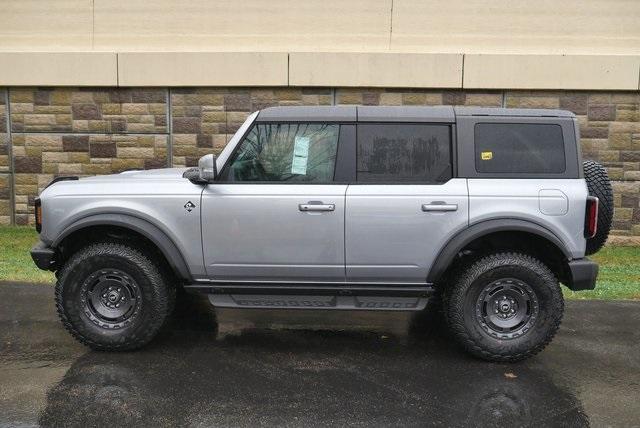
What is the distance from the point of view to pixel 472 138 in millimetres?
4633

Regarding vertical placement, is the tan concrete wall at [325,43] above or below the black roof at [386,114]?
above

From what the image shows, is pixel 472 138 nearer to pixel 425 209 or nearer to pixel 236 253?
pixel 425 209

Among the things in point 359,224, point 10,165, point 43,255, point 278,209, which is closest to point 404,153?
point 359,224

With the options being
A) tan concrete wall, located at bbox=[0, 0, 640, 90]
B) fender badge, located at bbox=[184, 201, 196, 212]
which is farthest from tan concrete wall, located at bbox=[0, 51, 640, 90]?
fender badge, located at bbox=[184, 201, 196, 212]

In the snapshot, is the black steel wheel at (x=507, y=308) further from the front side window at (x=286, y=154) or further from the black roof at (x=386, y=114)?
the front side window at (x=286, y=154)

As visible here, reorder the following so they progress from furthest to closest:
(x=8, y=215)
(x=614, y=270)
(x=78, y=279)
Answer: (x=8, y=215)
(x=614, y=270)
(x=78, y=279)

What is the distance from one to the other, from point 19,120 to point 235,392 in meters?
7.77

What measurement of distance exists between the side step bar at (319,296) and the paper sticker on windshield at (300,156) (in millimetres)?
890

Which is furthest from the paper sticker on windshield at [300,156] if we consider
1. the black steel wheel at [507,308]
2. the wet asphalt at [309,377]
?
the black steel wheel at [507,308]

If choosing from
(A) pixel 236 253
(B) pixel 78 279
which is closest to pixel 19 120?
(B) pixel 78 279

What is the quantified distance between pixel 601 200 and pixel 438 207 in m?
1.36

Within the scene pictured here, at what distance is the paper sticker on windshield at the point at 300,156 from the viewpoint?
15.4ft

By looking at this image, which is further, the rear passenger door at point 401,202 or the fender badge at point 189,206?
the fender badge at point 189,206

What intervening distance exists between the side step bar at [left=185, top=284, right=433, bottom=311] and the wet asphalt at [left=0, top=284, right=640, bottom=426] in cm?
41
